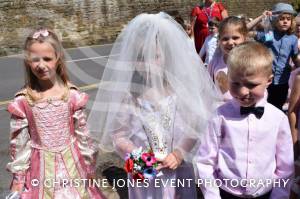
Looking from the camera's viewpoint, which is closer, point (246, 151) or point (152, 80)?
point (246, 151)

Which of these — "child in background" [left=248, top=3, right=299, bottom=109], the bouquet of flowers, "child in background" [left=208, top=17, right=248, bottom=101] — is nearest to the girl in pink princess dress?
the bouquet of flowers

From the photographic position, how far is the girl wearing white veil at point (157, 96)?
9.30ft

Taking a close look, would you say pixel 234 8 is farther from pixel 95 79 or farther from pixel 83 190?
pixel 83 190

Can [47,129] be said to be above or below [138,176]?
above

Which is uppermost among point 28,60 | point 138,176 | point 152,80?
point 28,60

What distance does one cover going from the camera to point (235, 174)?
2529 mm

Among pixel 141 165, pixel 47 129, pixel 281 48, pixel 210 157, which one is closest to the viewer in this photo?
pixel 210 157

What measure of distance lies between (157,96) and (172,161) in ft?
1.48

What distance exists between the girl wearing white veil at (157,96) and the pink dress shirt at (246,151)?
0.35 meters

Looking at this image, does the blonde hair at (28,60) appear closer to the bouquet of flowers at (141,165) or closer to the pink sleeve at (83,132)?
the pink sleeve at (83,132)

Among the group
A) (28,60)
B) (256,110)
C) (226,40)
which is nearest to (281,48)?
(226,40)

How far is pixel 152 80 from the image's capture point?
9.37 feet

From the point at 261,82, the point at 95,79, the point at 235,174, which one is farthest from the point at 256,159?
the point at 95,79

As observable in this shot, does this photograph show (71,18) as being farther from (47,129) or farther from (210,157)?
(210,157)
